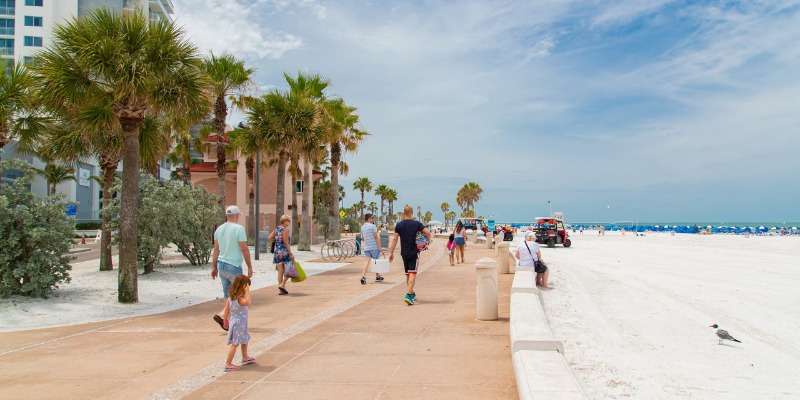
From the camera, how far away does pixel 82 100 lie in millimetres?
10469

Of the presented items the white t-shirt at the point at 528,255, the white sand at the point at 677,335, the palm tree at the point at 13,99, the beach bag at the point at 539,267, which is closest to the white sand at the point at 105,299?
the palm tree at the point at 13,99

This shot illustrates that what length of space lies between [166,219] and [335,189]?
17704 mm

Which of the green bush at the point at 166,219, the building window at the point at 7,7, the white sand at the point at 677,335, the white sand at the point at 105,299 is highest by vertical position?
the building window at the point at 7,7

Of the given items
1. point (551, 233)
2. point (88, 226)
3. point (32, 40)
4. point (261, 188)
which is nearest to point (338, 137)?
point (261, 188)

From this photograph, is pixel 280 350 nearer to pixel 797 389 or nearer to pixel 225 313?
pixel 225 313

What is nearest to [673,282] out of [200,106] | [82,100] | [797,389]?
[797,389]

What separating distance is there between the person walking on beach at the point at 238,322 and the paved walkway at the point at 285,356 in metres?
0.15

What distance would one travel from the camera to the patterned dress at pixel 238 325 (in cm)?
573

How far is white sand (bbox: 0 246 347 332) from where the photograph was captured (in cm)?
909

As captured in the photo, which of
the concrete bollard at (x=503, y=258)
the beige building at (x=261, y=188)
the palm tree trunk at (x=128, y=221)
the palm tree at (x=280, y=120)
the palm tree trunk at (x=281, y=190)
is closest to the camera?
the palm tree trunk at (x=128, y=221)

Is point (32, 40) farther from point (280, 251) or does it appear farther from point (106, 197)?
point (280, 251)

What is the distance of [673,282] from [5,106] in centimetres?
1830

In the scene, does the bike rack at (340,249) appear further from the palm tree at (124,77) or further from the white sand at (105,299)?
the palm tree at (124,77)

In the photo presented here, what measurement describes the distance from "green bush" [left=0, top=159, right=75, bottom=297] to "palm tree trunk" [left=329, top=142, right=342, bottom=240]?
68.9 feet
